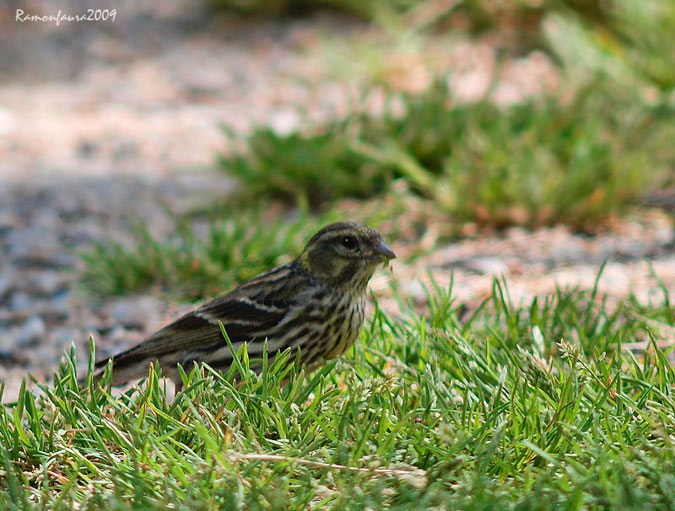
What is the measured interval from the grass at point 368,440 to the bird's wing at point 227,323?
29 cm

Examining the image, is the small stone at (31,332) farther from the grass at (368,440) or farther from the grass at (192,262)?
the grass at (368,440)

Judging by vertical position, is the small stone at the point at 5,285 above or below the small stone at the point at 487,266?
above

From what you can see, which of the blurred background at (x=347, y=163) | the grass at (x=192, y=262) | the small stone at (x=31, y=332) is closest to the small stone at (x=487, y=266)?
the blurred background at (x=347, y=163)

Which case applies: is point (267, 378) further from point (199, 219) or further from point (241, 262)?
point (199, 219)

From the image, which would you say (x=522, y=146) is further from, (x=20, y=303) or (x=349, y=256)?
(x=20, y=303)

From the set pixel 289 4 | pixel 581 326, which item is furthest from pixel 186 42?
pixel 581 326

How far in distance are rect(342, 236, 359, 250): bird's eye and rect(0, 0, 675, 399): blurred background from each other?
3.28 ft

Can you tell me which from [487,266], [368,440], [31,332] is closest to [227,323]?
[368,440]

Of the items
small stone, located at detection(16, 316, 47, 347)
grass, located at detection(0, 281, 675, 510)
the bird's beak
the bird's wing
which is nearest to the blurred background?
small stone, located at detection(16, 316, 47, 347)

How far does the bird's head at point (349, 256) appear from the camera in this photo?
4098 millimetres

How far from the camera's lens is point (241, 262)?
5.67 m

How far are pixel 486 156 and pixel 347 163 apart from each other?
1119mm

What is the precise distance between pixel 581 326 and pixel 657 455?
1.38m

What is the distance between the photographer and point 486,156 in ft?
20.6
